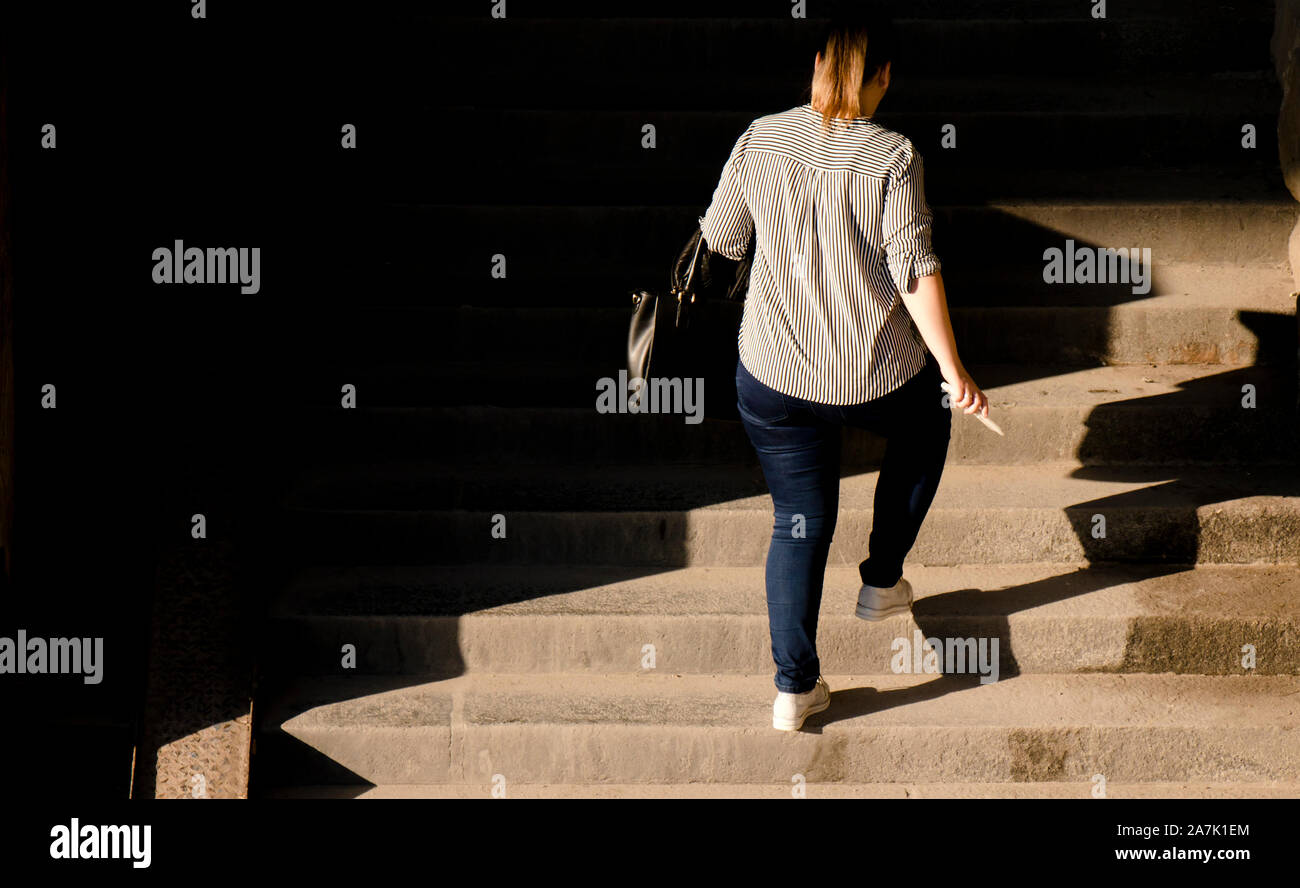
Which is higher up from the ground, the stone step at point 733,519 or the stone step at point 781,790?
the stone step at point 733,519

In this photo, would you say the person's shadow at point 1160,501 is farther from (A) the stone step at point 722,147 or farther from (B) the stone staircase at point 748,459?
(A) the stone step at point 722,147

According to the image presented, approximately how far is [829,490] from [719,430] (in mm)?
1230

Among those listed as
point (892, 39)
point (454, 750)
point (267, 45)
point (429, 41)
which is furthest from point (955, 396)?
point (429, 41)

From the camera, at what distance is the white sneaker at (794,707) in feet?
11.7

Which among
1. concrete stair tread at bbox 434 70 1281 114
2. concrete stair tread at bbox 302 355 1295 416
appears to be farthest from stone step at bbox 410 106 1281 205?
concrete stair tread at bbox 302 355 1295 416

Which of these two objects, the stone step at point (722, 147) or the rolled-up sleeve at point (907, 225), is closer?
the rolled-up sleeve at point (907, 225)

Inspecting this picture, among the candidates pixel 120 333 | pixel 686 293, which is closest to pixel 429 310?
pixel 120 333

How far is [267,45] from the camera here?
15.2 ft

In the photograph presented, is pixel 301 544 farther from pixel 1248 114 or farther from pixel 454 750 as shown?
pixel 1248 114

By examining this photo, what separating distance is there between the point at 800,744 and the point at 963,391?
1.12 m

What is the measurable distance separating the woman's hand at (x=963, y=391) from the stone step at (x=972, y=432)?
4.08 ft

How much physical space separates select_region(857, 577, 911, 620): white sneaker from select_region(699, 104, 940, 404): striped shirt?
789 mm

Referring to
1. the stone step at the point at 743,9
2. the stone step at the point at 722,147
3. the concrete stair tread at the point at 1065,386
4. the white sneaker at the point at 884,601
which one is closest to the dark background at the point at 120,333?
the concrete stair tread at the point at 1065,386

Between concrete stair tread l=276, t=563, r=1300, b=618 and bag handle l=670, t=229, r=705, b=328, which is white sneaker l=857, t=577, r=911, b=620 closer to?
concrete stair tread l=276, t=563, r=1300, b=618
